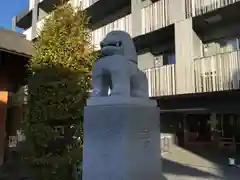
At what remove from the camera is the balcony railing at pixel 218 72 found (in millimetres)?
7367

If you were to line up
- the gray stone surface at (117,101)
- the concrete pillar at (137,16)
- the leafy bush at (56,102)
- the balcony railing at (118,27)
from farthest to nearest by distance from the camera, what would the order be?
the balcony railing at (118,27), the concrete pillar at (137,16), the leafy bush at (56,102), the gray stone surface at (117,101)

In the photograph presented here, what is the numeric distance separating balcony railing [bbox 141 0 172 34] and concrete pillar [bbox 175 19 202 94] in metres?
0.62

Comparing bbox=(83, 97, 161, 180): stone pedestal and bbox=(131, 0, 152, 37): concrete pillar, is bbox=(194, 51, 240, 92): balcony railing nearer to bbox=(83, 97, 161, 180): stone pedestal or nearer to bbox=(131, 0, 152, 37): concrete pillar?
bbox=(131, 0, 152, 37): concrete pillar

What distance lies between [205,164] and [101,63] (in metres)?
7.03

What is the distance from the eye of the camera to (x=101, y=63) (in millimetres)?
3396

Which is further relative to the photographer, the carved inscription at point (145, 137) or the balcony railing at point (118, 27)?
the balcony railing at point (118, 27)

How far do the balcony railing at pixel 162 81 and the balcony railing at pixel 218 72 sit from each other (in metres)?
0.92

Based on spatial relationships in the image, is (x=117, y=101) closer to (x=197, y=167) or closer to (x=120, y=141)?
(x=120, y=141)

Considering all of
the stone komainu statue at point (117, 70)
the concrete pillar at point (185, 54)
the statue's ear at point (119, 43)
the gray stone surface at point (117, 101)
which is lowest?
the gray stone surface at point (117, 101)

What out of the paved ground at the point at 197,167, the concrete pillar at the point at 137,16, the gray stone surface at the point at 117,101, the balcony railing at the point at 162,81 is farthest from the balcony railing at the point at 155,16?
the gray stone surface at the point at 117,101

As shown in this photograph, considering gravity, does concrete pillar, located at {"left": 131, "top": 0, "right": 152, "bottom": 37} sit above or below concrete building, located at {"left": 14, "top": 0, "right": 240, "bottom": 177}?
above

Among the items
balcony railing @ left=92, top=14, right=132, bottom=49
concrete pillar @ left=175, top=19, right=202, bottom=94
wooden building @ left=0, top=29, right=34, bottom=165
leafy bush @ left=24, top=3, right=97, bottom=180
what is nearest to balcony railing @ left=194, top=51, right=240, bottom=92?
concrete pillar @ left=175, top=19, right=202, bottom=94

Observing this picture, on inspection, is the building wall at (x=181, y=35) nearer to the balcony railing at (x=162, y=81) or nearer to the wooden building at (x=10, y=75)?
the balcony railing at (x=162, y=81)

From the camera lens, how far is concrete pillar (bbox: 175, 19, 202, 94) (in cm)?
838
